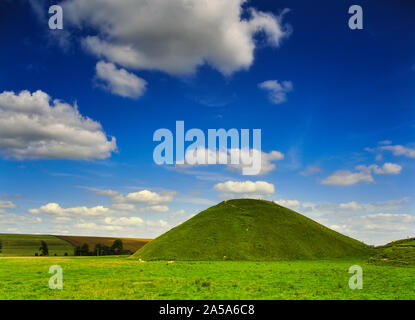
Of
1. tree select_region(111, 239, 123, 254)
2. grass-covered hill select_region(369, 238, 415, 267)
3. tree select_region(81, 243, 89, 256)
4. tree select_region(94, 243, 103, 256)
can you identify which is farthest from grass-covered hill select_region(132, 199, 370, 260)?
tree select_region(81, 243, 89, 256)

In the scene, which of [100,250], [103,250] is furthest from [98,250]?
[103,250]

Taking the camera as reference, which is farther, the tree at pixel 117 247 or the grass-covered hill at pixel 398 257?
the tree at pixel 117 247

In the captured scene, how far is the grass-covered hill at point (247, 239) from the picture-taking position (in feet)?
285

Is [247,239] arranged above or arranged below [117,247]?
above

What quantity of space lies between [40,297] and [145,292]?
846 cm

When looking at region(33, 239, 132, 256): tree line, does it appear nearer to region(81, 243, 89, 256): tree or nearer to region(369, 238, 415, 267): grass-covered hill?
region(81, 243, 89, 256): tree

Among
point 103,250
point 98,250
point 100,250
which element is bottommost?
point 103,250

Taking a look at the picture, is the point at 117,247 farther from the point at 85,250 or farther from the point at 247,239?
the point at 247,239

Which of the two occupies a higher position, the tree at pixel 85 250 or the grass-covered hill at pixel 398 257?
the grass-covered hill at pixel 398 257

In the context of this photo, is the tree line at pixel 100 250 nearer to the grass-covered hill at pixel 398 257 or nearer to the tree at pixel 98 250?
the tree at pixel 98 250

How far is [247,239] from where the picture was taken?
9431 centimetres

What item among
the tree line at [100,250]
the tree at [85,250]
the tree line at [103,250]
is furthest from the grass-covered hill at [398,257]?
the tree at [85,250]

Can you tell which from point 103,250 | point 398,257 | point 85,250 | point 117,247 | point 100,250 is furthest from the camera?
point 85,250
